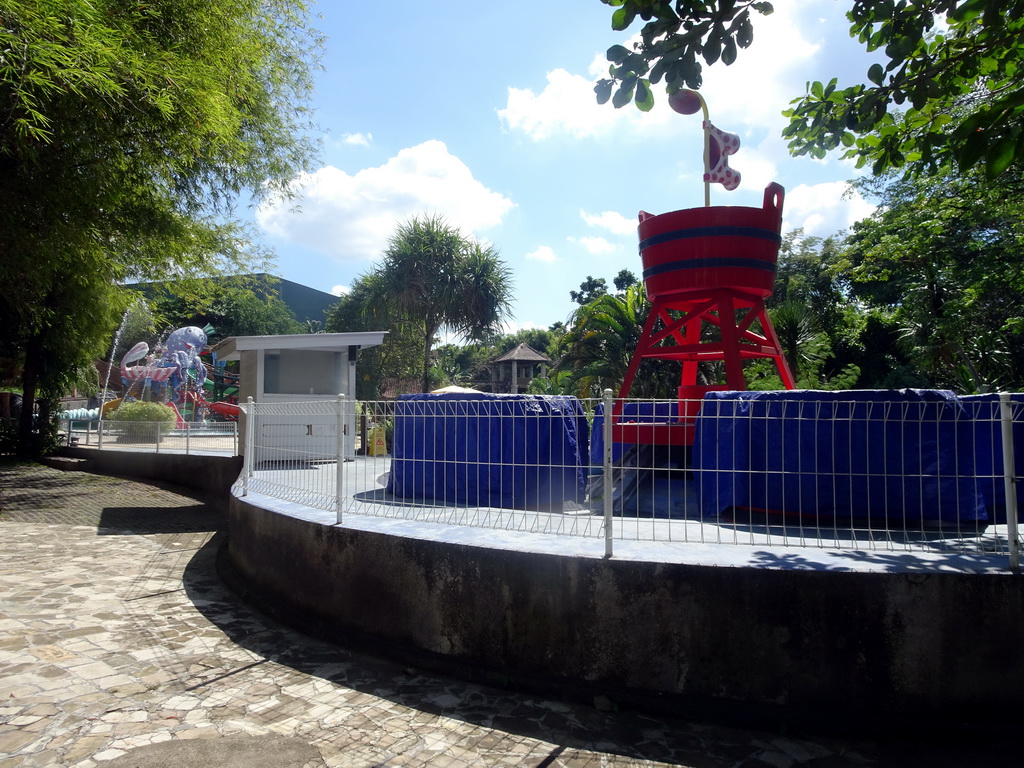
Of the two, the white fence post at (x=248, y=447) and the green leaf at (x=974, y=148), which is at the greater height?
the green leaf at (x=974, y=148)

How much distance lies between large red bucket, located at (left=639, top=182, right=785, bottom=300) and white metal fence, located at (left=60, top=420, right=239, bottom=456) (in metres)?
8.90

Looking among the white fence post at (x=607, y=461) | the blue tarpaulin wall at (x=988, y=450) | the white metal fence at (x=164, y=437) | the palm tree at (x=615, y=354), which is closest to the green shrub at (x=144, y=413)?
the white metal fence at (x=164, y=437)

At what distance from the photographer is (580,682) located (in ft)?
12.6

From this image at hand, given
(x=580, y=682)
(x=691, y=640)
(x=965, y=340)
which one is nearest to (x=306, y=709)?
(x=580, y=682)

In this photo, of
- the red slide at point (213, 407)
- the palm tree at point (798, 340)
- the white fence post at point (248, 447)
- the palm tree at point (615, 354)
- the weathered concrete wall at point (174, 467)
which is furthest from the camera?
the red slide at point (213, 407)

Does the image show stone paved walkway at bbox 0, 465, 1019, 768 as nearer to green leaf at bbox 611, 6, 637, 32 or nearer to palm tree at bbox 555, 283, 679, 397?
green leaf at bbox 611, 6, 637, 32

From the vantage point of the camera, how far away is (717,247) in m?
7.57

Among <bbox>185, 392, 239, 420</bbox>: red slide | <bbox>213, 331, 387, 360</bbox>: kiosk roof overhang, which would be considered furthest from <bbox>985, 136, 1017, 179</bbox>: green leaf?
<bbox>185, 392, 239, 420</bbox>: red slide

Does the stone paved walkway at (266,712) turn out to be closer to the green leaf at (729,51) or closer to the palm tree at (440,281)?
the green leaf at (729,51)

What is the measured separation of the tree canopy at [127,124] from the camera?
22.8 ft

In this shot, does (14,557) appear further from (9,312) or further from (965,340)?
(965,340)

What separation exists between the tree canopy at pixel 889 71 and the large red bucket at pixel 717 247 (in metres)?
1.67

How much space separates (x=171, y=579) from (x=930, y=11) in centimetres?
825

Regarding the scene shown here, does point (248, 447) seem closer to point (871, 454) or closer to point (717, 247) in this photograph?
point (717, 247)
